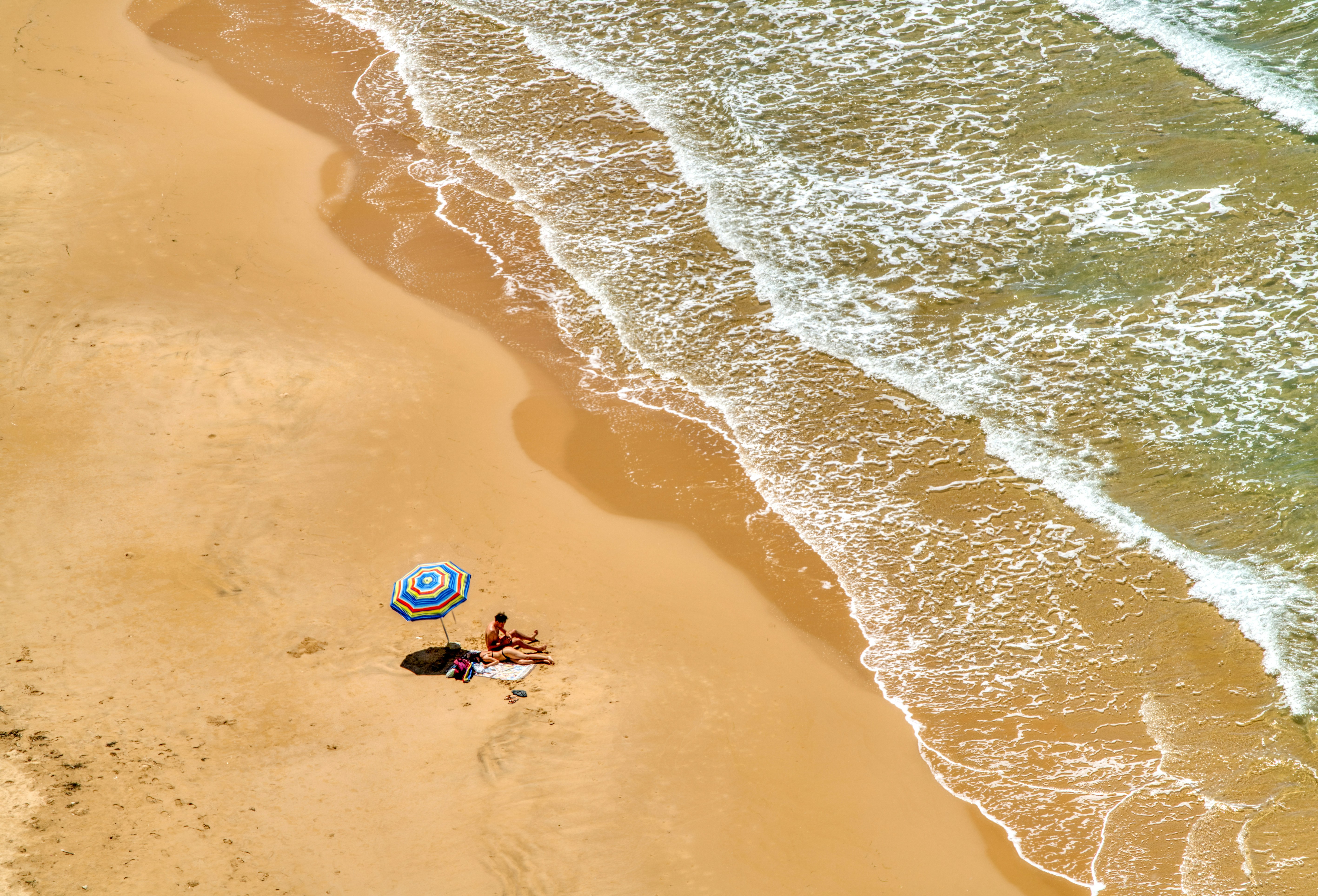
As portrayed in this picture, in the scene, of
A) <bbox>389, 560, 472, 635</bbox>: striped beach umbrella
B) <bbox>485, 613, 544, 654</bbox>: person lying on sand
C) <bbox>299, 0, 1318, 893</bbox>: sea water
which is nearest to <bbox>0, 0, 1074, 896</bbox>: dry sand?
<bbox>485, 613, 544, 654</bbox>: person lying on sand

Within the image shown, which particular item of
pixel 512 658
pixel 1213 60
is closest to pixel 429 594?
pixel 512 658

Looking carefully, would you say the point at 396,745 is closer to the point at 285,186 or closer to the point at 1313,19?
the point at 285,186

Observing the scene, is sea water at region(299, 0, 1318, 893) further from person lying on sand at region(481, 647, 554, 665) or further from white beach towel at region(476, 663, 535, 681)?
white beach towel at region(476, 663, 535, 681)

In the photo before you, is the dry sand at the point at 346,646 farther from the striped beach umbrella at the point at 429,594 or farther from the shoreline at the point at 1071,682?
the striped beach umbrella at the point at 429,594

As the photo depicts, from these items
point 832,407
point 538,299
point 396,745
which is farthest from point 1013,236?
point 396,745

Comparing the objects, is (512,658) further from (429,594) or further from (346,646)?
(346,646)

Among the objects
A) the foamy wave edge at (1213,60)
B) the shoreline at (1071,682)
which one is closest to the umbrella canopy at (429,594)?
the shoreline at (1071,682)
